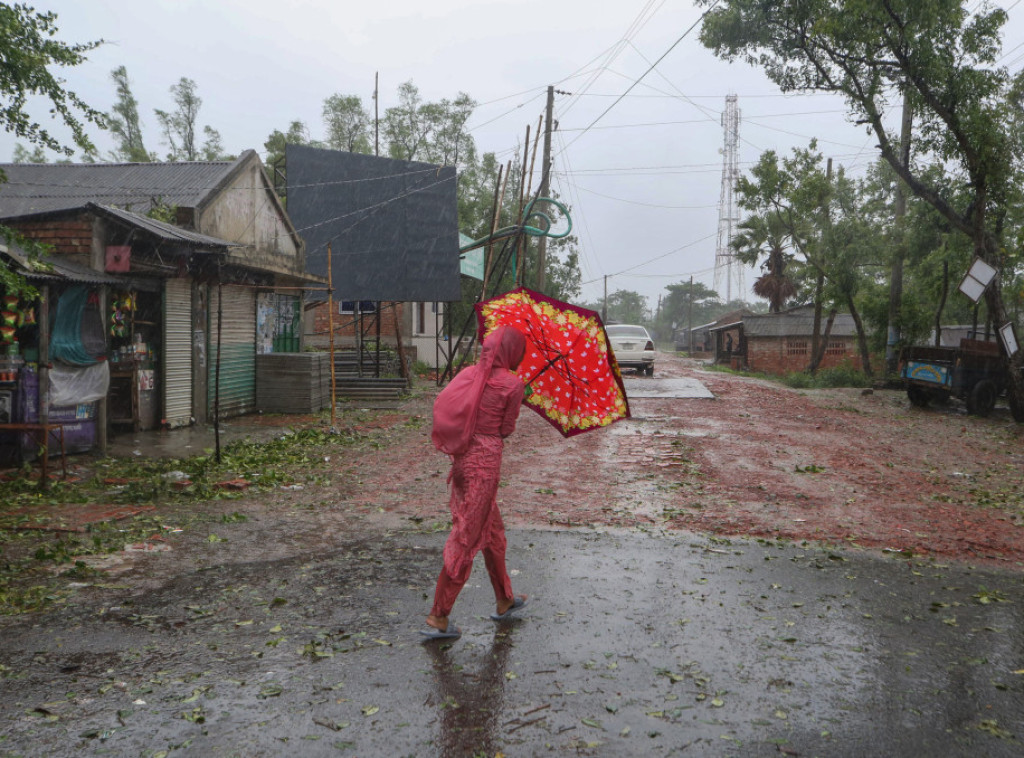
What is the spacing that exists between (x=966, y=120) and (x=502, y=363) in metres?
15.6

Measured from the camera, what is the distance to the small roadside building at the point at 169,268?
37.4ft

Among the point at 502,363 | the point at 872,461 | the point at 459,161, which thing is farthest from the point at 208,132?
the point at 502,363

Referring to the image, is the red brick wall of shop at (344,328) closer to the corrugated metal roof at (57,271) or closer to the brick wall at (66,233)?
the brick wall at (66,233)

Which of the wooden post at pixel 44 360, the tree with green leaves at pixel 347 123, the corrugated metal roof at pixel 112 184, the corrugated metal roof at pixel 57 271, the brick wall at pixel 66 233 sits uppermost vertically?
the tree with green leaves at pixel 347 123

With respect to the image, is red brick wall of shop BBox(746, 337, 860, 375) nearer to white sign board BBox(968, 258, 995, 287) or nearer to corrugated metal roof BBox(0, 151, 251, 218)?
white sign board BBox(968, 258, 995, 287)

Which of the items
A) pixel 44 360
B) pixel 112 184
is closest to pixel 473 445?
pixel 44 360

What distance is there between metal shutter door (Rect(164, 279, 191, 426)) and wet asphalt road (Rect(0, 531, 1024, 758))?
8.13 meters

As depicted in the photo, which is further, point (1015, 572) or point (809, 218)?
point (809, 218)

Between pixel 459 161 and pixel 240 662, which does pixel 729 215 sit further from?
pixel 240 662

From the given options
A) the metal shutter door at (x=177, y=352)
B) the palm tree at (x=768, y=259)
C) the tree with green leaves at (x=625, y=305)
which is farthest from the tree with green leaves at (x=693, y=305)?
the metal shutter door at (x=177, y=352)

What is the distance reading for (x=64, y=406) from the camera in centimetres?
1047

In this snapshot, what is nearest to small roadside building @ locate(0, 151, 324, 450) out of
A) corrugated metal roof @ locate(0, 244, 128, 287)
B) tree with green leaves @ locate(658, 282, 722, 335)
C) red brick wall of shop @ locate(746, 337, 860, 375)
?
corrugated metal roof @ locate(0, 244, 128, 287)

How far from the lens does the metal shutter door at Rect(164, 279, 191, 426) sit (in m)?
13.6

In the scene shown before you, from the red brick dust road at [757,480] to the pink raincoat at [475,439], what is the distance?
293 cm
